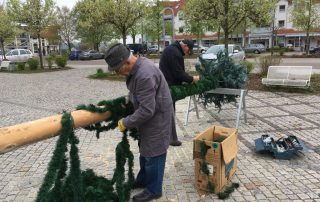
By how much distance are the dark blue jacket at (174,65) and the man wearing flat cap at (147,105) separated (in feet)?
6.39

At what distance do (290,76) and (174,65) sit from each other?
6.87 m

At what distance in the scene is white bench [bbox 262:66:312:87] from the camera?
420 inches

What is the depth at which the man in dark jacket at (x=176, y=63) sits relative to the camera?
5.39 metres

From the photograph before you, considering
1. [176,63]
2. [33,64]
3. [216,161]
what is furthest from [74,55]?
[216,161]

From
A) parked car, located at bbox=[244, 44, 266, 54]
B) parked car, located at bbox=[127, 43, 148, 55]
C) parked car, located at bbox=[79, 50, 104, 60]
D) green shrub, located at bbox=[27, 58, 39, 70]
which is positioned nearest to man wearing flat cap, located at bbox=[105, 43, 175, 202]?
parked car, located at bbox=[127, 43, 148, 55]

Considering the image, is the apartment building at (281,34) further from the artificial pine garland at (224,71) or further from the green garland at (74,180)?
the green garland at (74,180)

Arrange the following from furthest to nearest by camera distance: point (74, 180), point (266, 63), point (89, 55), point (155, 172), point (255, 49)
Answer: point (255, 49) → point (89, 55) → point (266, 63) → point (155, 172) → point (74, 180)

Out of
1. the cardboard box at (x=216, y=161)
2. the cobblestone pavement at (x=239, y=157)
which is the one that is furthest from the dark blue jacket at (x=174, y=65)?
the cardboard box at (x=216, y=161)

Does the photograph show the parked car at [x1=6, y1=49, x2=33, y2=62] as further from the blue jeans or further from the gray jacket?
the gray jacket

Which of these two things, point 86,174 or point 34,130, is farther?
point 86,174

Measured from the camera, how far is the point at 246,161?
5078 millimetres

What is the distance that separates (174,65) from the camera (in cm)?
545

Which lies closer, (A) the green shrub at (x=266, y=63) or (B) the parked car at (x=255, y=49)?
(A) the green shrub at (x=266, y=63)

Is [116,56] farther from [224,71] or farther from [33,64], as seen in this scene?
[33,64]
